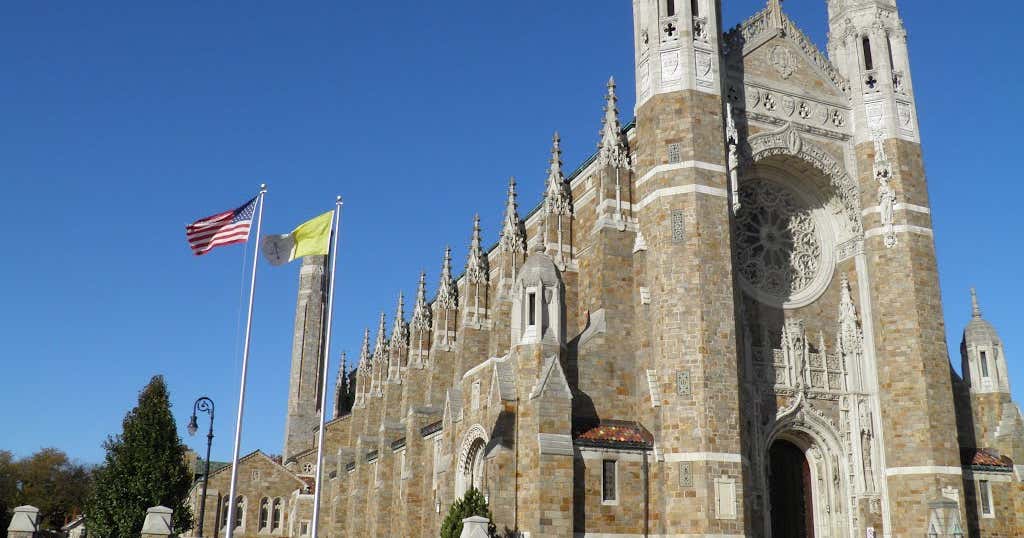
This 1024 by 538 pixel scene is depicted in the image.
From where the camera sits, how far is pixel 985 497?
29.7 metres

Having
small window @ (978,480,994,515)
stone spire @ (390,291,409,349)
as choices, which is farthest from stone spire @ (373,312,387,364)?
small window @ (978,480,994,515)

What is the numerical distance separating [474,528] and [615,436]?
5.90 m

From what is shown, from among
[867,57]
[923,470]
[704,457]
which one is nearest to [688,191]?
[704,457]

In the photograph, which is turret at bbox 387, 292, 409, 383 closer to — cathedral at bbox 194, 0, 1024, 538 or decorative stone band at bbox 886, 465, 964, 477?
cathedral at bbox 194, 0, 1024, 538

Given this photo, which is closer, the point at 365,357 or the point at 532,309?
the point at 532,309

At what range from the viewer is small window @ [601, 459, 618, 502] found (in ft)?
81.7

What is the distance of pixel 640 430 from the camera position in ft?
85.4

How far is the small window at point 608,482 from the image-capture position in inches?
981

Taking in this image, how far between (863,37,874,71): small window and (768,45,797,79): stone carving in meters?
3.02

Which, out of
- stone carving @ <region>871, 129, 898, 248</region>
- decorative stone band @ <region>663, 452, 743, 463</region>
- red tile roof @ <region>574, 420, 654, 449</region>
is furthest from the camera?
stone carving @ <region>871, 129, 898, 248</region>

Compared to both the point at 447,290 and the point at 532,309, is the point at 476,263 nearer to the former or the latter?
the point at 447,290

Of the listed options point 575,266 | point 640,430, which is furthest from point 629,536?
point 575,266

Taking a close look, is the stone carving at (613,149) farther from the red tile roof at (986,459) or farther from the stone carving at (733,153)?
the red tile roof at (986,459)

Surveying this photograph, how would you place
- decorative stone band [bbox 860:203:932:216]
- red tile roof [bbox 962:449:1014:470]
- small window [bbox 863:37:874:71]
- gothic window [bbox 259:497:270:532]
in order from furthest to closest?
1. gothic window [bbox 259:497:270:532]
2. small window [bbox 863:37:874:71]
3. decorative stone band [bbox 860:203:932:216]
4. red tile roof [bbox 962:449:1014:470]
